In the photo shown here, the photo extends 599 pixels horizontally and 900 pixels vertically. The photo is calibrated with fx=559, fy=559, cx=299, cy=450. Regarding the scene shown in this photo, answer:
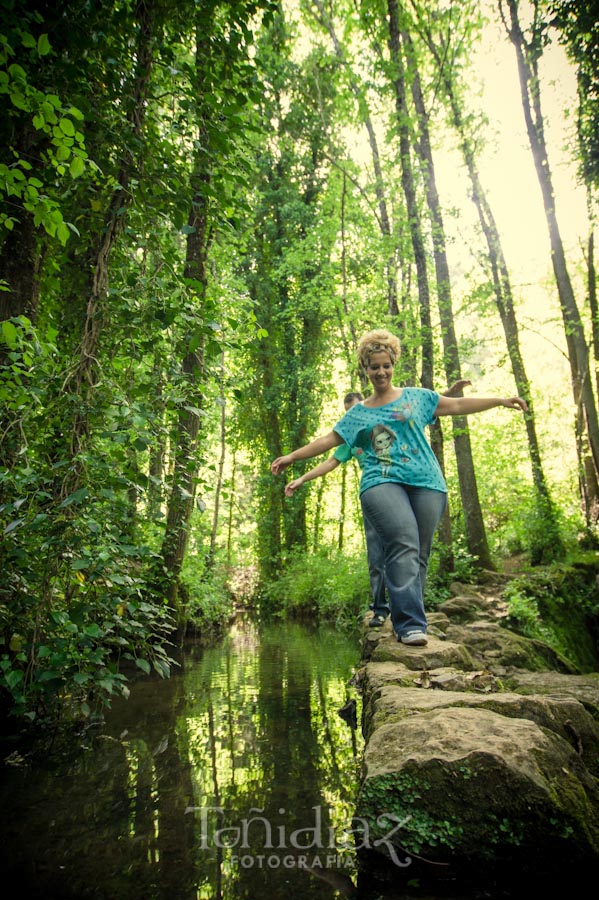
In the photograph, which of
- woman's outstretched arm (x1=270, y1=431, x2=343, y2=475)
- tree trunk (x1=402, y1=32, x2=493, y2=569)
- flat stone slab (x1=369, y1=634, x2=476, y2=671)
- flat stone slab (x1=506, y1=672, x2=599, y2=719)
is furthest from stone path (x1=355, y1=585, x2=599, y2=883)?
tree trunk (x1=402, y1=32, x2=493, y2=569)

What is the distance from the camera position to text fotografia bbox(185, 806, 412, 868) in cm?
183

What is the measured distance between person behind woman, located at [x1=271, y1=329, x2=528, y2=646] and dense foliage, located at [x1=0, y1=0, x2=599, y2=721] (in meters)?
0.91

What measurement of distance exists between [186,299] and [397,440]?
5.51ft

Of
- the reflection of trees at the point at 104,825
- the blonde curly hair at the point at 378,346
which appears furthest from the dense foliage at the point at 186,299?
the blonde curly hair at the point at 378,346

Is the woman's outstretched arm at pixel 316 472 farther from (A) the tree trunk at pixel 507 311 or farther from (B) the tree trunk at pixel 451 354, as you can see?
(A) the tree trunk at pixel 507 311

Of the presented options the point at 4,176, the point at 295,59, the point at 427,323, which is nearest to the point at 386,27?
the point at 427,323

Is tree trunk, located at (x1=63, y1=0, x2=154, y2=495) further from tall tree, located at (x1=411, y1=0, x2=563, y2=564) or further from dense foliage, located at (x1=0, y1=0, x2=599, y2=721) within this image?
tall tree, located at (x1=411, y1=0, x2=563, y2=564)

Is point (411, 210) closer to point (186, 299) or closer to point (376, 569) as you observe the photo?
point (376, 569)

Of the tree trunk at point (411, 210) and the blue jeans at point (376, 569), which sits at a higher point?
the tree trunk at point (411, 210)

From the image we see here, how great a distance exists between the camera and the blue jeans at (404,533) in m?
3.63

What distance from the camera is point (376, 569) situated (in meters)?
5.62

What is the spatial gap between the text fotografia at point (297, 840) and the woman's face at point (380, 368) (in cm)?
263

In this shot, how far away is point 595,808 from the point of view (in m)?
1.86

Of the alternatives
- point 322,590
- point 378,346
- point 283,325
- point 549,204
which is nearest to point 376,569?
point 378,346
